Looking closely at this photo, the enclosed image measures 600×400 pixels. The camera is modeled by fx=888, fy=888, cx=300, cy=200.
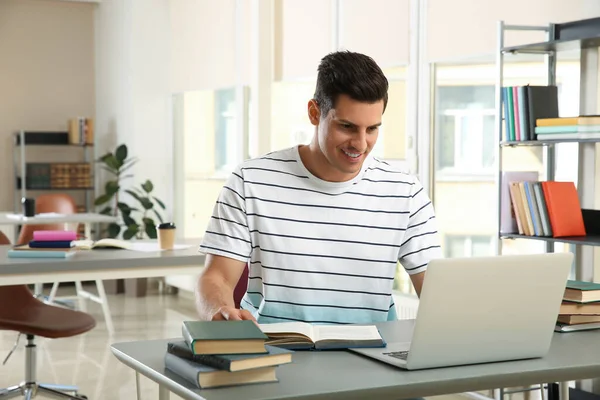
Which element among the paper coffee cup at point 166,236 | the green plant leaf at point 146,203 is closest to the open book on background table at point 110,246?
the paper coffee cup at point 166,236

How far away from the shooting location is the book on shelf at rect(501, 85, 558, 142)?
12.2ft

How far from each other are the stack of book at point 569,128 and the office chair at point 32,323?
2083 millimetres

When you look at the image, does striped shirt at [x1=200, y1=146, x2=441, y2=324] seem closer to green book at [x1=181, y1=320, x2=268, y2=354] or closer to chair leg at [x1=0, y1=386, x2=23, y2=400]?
green book at [x1=181, y1=320, x2=268, y2=354]

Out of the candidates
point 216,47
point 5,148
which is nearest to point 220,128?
point 216,47

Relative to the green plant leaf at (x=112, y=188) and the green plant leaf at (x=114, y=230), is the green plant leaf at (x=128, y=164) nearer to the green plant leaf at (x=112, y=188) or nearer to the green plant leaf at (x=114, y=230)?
the green plant leaf at (x=112, y=188)

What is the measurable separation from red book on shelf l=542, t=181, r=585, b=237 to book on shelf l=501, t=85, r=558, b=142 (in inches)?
9.3

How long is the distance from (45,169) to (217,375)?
729 centimetres

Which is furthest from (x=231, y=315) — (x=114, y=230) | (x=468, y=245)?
(x=114, y=230)

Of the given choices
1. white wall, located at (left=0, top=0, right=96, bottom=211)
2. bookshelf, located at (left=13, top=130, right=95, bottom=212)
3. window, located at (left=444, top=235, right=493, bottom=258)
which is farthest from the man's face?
white wall, located at (left=0, top=0, right=96, bottom=211)

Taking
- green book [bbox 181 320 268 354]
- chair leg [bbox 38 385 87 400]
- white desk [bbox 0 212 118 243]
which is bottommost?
chair leg [bbox 38 385 87 400]

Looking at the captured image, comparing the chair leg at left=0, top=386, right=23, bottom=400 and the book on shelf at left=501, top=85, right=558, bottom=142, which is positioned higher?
the book on shelf at left=501, top=85, right=558, bottom=142

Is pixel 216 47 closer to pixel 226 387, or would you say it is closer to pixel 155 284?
pixel 155 284

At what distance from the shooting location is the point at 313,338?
1846mm

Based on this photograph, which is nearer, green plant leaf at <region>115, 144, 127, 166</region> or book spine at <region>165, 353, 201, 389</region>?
book spine at <region>165, 353, 201, 389</region>
